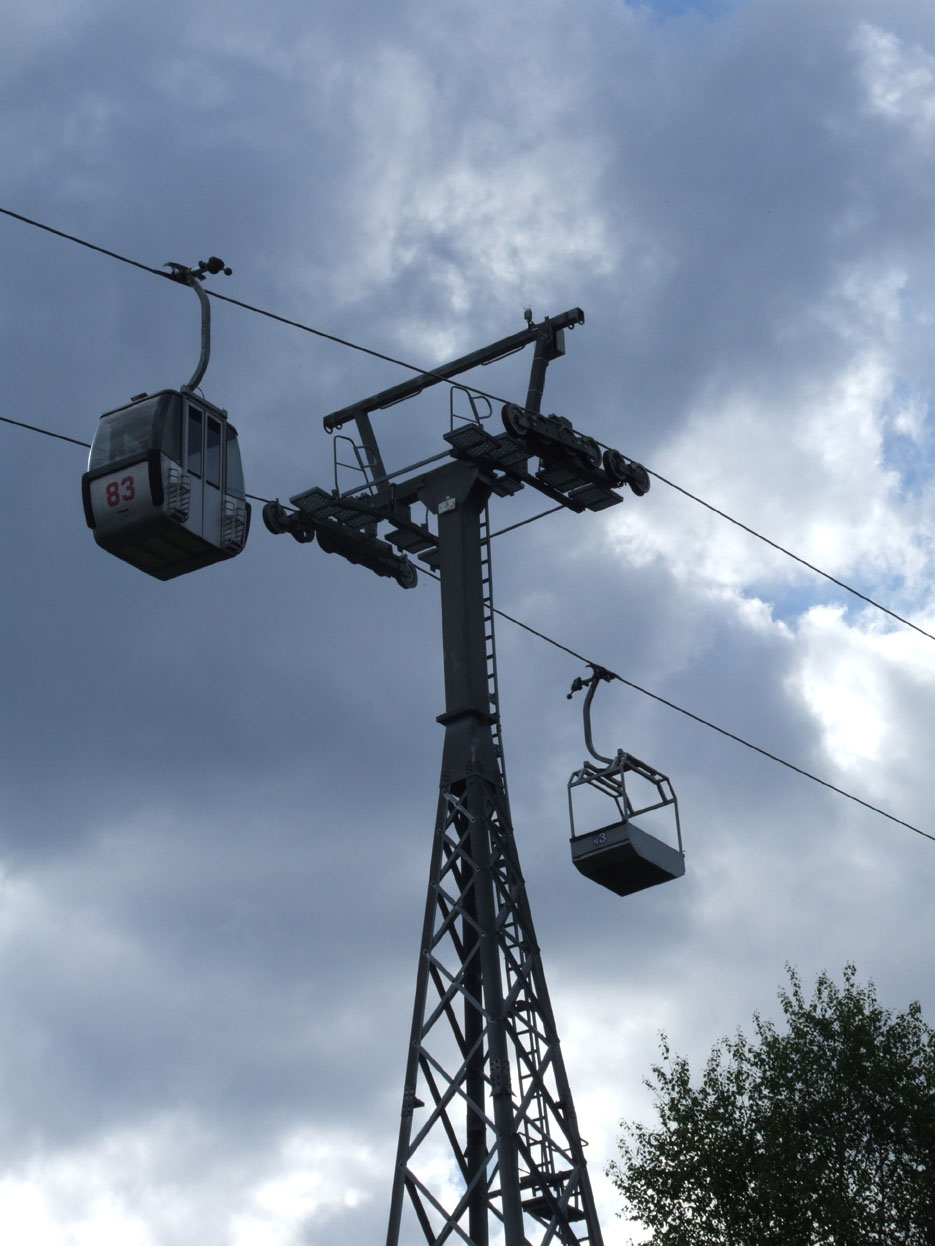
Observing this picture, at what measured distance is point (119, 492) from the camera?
17.5 m

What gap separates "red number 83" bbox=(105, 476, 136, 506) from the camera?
1745 centimetres

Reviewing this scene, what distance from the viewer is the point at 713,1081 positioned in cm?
3488

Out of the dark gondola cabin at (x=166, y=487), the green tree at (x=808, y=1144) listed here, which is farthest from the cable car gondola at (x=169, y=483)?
the green tree at (x=808, y=1144)

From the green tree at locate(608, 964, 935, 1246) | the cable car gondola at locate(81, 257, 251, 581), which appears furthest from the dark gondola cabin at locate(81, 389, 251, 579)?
the green tree at locate(608, 964, 935, 1246)

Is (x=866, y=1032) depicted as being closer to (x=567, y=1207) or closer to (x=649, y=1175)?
(x=649, y=1175)

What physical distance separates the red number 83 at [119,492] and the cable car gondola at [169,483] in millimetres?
10

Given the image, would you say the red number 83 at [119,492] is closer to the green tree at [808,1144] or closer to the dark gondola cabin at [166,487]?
the dark gondola cabin at [166,487]

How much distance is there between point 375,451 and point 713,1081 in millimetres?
18511

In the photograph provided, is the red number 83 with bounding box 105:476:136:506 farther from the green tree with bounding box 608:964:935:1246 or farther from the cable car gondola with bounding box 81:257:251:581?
the green tree with bounding box 608:964:935:1246

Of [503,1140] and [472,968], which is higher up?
[472,968]

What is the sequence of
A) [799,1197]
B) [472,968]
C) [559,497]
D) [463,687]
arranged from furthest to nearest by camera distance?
[799,1197] < [559,497] < [463,687] < [472,968]

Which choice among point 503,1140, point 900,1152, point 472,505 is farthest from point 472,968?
point 900,1152

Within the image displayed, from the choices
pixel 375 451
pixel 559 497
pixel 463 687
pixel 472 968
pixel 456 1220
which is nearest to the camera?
pixel 456 1220

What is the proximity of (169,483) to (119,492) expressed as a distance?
550 mm
